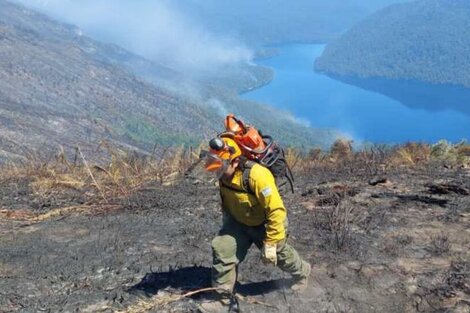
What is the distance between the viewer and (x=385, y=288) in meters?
5.76

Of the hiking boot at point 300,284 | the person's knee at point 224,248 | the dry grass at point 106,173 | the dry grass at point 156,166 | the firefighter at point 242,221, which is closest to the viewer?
the firefighter at point 242,221

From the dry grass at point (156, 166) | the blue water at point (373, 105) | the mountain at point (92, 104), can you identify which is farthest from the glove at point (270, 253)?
the blue water at point (373, 105)

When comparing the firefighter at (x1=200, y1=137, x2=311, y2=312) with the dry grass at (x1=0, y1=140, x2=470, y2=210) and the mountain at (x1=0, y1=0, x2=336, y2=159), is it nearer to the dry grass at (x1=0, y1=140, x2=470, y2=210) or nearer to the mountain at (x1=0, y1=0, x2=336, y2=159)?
the dry grass at (x1=0, y1=140, x2=470, y2=210)

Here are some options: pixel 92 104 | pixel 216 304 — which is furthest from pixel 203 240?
pixel 92 104

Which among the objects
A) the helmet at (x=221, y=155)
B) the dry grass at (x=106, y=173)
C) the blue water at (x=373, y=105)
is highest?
the blue water at (x=373, y=105)

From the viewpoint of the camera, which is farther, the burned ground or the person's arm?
the burned ground

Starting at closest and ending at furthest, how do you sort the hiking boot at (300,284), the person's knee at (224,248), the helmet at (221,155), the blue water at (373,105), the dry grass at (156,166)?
the helmet at (221,155), the person's knee at (224,248), the hiking boot at (300,284), the dry grass at (156,166), the blue water at (373,105)

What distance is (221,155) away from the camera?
4734 mm

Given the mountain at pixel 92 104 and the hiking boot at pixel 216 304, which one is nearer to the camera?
the hiking boot at pixel 216 304

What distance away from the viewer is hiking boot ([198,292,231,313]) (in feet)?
17.4

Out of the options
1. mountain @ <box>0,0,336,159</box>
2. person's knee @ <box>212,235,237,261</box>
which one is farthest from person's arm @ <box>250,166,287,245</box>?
mountain @ <box>0,0,336,159</box>

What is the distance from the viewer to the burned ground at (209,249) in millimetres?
5535

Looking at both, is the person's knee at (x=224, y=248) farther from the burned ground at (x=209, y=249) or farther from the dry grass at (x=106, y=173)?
the dry grass at (x=106, y=173)

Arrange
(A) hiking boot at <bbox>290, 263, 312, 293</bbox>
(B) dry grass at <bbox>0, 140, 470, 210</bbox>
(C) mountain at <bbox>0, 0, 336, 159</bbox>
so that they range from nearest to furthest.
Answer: (A) hiking boot at <bbox>290, 263, 312, 293</bbox>, (B) dry grass at <bbox>0, 140, 470, 210</bbox>, (C) mountain at <bbox>0, 0, 336, 159</bbox>
